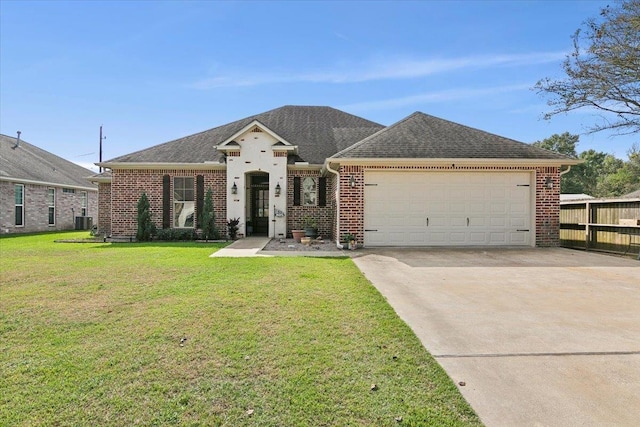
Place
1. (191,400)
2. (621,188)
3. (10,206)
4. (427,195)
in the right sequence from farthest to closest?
(621,188)
(10,206)
(427,195)
(191,400)

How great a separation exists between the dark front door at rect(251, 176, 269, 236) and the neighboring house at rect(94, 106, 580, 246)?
0.15ft

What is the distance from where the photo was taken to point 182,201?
14.7 m

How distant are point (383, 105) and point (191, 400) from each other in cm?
1984

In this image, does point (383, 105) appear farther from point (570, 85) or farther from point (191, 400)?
point (191, 400)

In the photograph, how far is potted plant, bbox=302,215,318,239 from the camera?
44.6 feet

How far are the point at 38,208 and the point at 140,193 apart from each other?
403 inches

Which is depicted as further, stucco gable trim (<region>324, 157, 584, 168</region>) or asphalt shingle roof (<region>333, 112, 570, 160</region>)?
asphalt shingle roof (<region>333, 112, 570, 160</region>)

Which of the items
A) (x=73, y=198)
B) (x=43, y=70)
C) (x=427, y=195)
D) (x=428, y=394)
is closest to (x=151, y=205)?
(x=43, y=70)

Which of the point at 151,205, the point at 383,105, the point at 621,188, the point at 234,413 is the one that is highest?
the point at 383,105

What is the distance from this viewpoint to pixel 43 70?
42.9ft

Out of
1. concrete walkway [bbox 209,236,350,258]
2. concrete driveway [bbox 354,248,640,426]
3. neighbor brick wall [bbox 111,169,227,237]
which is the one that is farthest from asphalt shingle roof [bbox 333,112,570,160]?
neighbor brick wall [bbox 111,169,227,237]

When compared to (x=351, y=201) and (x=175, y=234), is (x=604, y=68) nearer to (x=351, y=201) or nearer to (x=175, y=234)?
(x=351, y=201)

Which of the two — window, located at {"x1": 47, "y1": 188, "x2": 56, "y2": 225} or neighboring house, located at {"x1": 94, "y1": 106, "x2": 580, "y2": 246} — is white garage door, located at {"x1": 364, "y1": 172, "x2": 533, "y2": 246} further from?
window, located at {"x1": 47, "y1": 188, "x2": 56, "y2": 225}

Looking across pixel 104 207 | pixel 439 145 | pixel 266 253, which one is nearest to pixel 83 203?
pixel 104 207
